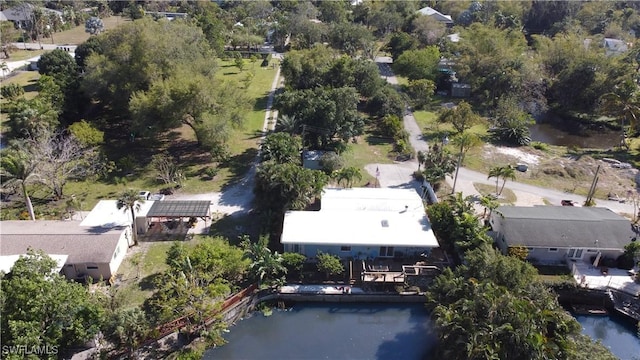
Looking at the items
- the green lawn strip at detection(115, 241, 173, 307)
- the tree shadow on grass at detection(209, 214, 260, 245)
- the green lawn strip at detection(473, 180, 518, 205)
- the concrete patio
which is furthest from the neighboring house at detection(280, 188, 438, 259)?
the concrete patio

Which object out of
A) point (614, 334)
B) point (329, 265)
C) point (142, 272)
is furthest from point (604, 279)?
point (142, 272)

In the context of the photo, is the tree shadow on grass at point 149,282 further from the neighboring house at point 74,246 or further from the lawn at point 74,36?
the lawn at point 74,36

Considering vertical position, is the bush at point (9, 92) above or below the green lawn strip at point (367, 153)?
above

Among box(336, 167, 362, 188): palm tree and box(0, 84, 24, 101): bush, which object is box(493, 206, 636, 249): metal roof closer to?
box(336, 167, 362, 188): palm tree

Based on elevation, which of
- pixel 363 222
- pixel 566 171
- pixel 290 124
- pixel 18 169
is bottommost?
pixel 566 171

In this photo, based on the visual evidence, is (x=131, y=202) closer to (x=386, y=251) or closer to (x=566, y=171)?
(x=386, y=251)

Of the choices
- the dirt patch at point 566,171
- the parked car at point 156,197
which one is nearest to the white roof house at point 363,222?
the parked car at point 156,197
